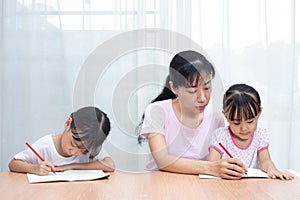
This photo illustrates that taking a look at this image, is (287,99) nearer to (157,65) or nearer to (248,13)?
(248,13)

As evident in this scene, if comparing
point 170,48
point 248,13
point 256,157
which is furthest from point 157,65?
point 256,157

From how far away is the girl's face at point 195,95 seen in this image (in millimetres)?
1600

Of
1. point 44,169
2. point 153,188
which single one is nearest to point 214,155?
point 153,188

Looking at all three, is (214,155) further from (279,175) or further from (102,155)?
(102,155)

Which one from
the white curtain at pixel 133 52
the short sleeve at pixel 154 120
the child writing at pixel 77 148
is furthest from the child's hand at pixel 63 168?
the white curtain at pixel 133 52

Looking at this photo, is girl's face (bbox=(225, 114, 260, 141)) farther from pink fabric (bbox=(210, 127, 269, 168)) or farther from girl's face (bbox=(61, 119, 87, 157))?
girl's face (bbox=(61, 119, 87, 157))

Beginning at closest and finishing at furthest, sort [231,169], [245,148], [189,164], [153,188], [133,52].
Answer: [153,188] < [231,169] < [189,164] < [245,148] < [133,52]

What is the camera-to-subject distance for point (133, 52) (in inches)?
95.1

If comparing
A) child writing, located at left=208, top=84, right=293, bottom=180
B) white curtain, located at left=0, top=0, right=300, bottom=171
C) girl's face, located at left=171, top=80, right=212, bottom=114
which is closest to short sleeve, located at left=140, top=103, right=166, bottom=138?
girl's face, located at left=171, top=80, right=212, bottom=114

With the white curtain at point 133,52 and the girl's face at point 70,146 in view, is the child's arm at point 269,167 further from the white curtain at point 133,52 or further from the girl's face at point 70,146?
the white curtain at point 133,52

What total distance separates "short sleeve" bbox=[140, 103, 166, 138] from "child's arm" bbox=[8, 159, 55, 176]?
0.38 meters

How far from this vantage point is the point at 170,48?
235 cm

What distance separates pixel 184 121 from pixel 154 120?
12cm

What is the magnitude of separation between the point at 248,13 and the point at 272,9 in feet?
0.43
